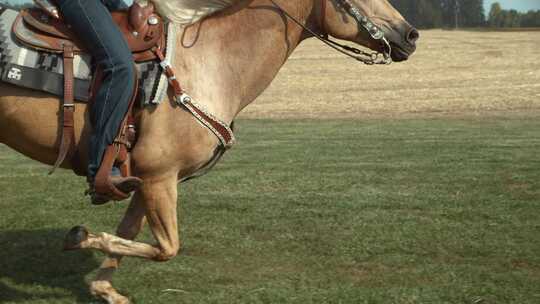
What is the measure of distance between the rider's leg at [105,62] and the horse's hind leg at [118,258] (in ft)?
3.07

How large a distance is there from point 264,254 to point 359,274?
1.18m

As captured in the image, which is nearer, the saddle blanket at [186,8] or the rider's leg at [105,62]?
the rider's leg at [105,62]

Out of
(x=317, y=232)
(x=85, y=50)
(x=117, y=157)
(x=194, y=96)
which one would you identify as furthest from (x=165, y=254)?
(x=317, y=232)

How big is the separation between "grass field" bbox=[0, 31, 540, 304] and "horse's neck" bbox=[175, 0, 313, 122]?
5.90 feet

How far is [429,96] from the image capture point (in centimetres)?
3472

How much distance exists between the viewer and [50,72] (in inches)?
211

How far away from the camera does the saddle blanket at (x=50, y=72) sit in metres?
5.34

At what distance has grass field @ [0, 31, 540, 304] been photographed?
6812 mm

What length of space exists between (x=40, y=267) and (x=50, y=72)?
2.78m

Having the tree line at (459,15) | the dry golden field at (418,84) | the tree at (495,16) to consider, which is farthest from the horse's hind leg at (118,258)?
the tree at (495,16)

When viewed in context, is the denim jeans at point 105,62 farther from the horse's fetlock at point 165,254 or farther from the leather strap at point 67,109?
the horse's fetlock at point 165,254

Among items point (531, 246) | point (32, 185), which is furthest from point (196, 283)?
point (32, 185)

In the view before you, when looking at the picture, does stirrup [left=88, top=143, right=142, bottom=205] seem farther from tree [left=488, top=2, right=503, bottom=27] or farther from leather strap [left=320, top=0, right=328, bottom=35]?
tree [left=488, top=2, right=503, bottom=27]

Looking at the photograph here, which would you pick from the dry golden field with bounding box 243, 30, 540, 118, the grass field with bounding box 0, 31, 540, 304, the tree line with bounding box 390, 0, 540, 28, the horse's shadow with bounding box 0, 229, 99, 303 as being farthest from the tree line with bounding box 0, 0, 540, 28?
the horse's shadow with bounding box 0, 229, 99, 303
